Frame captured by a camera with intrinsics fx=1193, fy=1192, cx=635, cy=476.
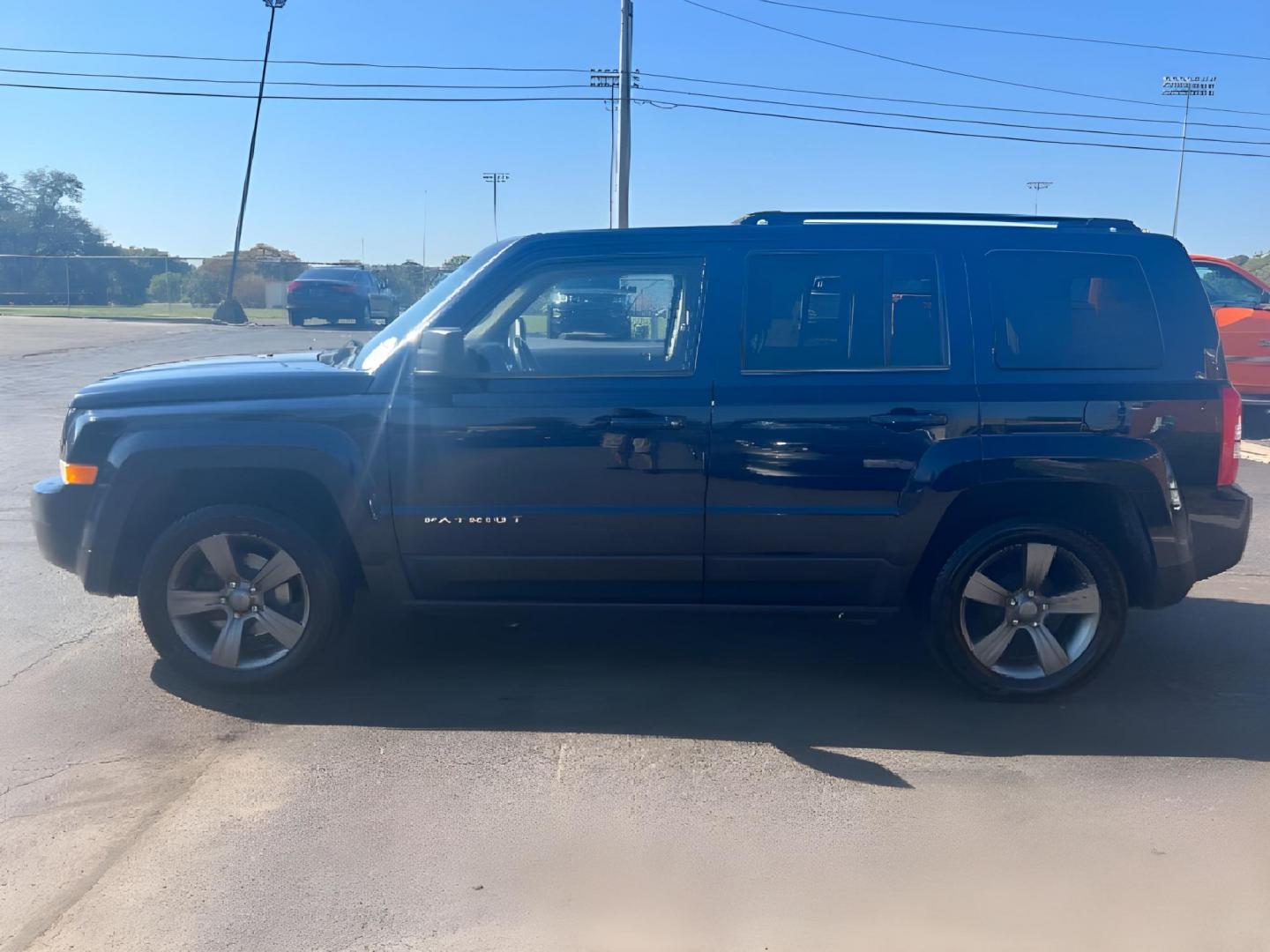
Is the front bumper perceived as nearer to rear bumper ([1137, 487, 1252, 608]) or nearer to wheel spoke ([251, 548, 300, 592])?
wheel spoke ([251, 548, 300, 592])

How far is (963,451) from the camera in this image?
4.79 meters

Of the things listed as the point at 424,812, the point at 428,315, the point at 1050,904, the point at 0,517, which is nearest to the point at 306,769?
the point at 424,812

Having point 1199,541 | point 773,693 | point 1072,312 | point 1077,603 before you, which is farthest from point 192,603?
point 1199,541

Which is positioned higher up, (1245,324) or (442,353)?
(1245,324)

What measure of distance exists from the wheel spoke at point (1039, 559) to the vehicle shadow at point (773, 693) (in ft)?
1.86

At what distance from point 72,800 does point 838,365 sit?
325 cm

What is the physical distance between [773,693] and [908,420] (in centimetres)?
131

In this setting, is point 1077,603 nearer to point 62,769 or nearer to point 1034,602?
point 1034,602

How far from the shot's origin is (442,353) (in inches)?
186

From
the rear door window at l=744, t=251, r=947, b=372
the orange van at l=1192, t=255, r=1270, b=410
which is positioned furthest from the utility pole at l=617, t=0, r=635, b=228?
the rear door window at l=744, t=251, r=947, b=372

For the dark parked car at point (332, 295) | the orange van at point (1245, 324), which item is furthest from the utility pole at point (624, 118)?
the orange van at point (1245, 324)

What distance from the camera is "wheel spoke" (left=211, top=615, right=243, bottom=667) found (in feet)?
16.4

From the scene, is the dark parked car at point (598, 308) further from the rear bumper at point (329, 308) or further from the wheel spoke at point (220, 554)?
the rear bumper at point (329, 308)

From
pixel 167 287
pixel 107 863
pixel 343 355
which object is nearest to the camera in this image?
pixel 107 863
